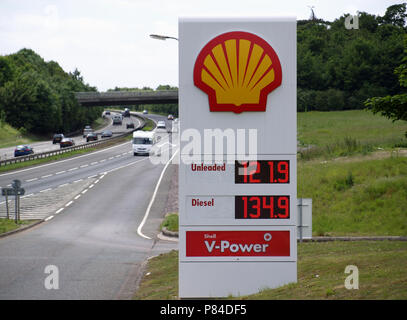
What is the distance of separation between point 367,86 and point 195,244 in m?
61.5

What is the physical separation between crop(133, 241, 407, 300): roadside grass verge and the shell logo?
143 inches

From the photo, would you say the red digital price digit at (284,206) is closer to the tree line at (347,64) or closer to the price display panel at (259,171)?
the price display panel at (259,171)

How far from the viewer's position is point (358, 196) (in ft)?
97.7

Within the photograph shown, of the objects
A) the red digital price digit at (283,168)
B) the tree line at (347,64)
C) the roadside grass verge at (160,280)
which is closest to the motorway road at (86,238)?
the roadside grass verge at (160,280)

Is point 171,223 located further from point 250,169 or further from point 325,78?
point 325,78

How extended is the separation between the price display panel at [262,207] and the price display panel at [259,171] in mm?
346


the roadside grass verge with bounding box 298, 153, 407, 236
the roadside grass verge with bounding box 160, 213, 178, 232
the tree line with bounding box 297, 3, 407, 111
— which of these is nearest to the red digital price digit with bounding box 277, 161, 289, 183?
the roadside grass verge with bounding box 298, 153, 407, 236

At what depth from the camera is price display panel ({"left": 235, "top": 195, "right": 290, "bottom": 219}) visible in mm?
11047

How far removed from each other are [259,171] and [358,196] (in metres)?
20.2
